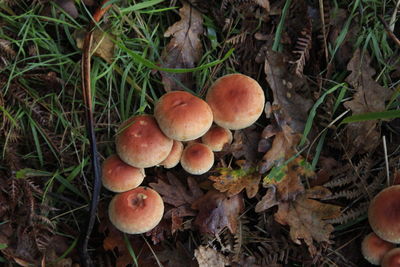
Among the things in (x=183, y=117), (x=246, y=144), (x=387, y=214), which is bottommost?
(x=387, y=214)

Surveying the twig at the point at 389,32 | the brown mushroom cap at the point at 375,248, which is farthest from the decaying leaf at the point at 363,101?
the brown mushroom cap at the point at 375,248

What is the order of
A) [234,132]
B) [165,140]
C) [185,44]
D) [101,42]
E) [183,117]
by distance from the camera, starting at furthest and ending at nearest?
[185,44]
[234,132]
[101,42]
[165,140]
[183,117]

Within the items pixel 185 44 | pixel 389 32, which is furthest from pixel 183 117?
pixel 389 32

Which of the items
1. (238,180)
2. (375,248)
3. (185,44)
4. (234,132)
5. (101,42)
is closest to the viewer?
(375,248)

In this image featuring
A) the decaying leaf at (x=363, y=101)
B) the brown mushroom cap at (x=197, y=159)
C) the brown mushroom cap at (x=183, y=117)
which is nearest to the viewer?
the brown mushroom cap at (x=183, y=117)

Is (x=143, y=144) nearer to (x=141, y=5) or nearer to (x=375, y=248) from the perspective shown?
(x=141, y=5)

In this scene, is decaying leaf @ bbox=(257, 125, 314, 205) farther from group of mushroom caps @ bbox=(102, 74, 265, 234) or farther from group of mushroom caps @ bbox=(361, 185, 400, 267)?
group of mushroom caps @ bbox=(361, 185, 400, 267)

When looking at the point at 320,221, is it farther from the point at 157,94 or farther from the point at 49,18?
the point at 49,18

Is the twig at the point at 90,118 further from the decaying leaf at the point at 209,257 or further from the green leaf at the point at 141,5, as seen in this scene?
the decaying leaf at the point at 209,257
